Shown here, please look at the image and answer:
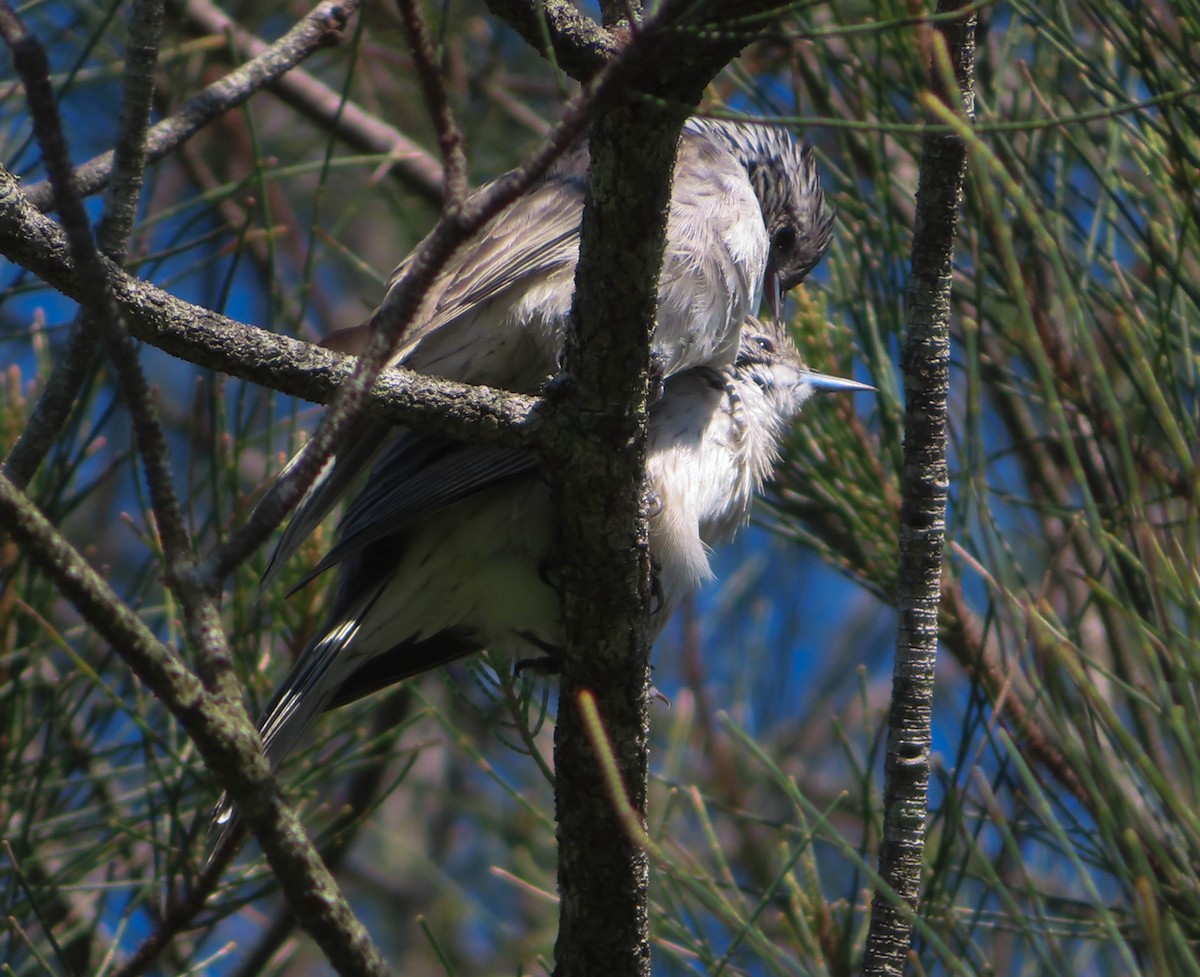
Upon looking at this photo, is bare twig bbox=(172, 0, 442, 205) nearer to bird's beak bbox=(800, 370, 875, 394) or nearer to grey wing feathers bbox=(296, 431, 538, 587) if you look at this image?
bird's beak bbox=(800, 370, 875, 394)

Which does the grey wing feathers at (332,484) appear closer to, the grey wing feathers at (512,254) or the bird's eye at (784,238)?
the grey wing feathers at (512,254)

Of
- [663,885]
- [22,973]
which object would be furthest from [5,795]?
[663,885]

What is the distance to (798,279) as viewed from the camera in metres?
3.63

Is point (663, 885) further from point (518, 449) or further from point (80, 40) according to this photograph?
point (80, 40)

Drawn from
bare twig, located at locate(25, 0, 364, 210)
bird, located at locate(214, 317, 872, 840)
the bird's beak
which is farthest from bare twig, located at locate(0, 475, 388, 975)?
the bird's beak

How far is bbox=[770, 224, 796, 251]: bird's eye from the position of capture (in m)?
3.54

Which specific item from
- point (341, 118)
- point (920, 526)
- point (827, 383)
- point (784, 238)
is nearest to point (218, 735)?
point (920, 526)

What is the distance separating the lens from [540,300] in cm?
247

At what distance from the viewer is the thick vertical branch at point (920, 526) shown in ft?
6.02

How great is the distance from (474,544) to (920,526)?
97 cm

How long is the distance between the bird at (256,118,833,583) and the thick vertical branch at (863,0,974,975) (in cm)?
51

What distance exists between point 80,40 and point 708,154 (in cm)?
239

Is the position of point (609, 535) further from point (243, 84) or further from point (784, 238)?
point (784, 238)

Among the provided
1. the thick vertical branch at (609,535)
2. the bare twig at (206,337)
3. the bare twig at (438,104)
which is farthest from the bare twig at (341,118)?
the bare twig at (438,104)
